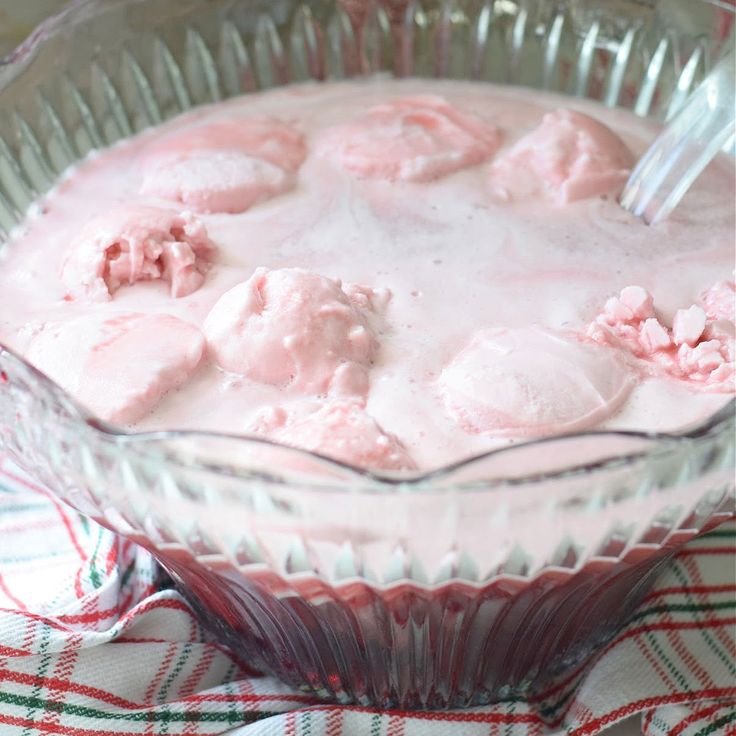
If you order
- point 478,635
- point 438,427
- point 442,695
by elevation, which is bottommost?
point 442,695

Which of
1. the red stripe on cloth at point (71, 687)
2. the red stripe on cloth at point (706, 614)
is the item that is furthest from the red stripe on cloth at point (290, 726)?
the red stripe on cloth at point (706, 614)

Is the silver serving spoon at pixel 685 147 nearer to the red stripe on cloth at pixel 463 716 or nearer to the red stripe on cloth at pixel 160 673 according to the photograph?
the red stripe on cloth at pixel 463 716

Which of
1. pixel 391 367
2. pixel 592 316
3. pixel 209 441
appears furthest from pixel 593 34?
pixel 209 441

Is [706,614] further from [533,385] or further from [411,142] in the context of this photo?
[411,142]

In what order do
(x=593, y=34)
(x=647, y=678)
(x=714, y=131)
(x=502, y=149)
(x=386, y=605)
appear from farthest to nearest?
1. (x=593, y=34)
2. (x=502, y=149)
3. (x=714, y=131)
4. (x=647, y=678)
5. (x=386, y=605)

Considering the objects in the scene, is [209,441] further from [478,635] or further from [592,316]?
[592,316]
